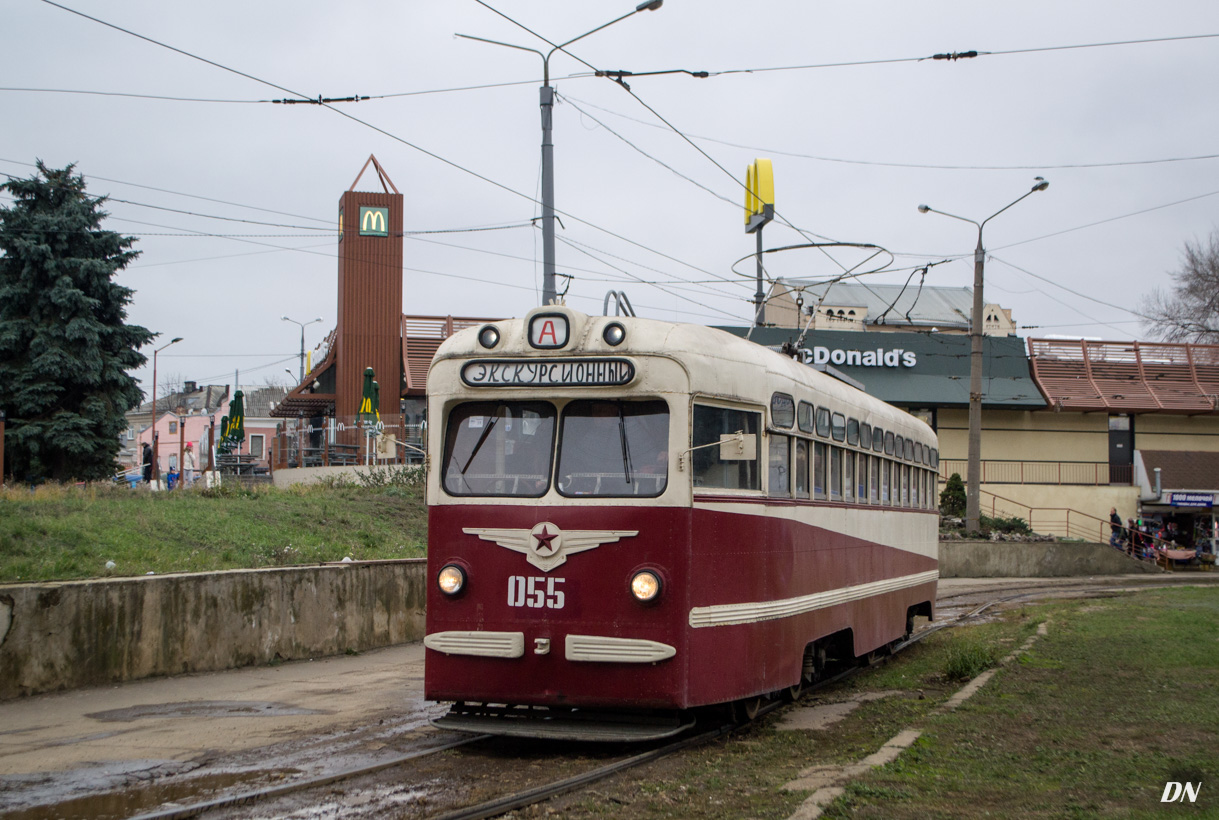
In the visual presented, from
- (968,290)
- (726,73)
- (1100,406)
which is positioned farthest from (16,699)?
(968,290)

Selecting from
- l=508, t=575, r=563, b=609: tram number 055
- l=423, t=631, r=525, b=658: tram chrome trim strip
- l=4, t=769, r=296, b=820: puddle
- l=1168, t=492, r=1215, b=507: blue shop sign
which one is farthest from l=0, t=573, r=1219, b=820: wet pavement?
l=1168, t=492, r=1215, b=507: blue shop sign

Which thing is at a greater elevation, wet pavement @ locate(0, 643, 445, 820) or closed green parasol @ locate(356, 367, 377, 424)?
closed green parasol @ locate(356, 367, 377, 424)

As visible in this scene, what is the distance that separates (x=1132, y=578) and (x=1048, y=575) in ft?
7.30

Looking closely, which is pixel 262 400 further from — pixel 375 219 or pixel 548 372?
pixel 548 372

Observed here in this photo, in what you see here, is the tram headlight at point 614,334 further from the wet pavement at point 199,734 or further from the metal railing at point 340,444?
the metal railing at point 340,444

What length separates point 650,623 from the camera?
7586 millimetres

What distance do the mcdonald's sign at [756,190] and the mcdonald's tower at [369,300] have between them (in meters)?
16.8

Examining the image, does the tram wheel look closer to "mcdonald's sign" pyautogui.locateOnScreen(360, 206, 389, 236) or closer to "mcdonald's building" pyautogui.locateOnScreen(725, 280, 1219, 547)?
"mcdonald's building" pyautogui.locateOnScreen(725, 280, 1219, 547)

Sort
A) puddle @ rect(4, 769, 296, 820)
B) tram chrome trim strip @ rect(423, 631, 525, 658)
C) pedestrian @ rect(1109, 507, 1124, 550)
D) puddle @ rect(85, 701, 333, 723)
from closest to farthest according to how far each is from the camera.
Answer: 1. puddle @ rect(4, 769, 296, 820)
2. tram chrome trim strip @ rect(423, 631, 525, 658)
3. puddle @ rect(85, 701, 333, 723)
4. pedestrian @ rect(1109, 507, 1124, 550)

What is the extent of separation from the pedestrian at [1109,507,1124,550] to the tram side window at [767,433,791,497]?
109 feet

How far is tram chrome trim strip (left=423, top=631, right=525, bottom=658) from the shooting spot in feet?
25.4

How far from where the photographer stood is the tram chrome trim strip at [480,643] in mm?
7750

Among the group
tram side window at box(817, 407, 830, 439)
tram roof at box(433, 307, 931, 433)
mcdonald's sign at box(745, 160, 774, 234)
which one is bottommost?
tram side window at box(817, 407, 830, 439)

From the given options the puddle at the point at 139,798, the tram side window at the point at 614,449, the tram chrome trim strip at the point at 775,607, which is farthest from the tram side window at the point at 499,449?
the puddle at the point at 139,798
